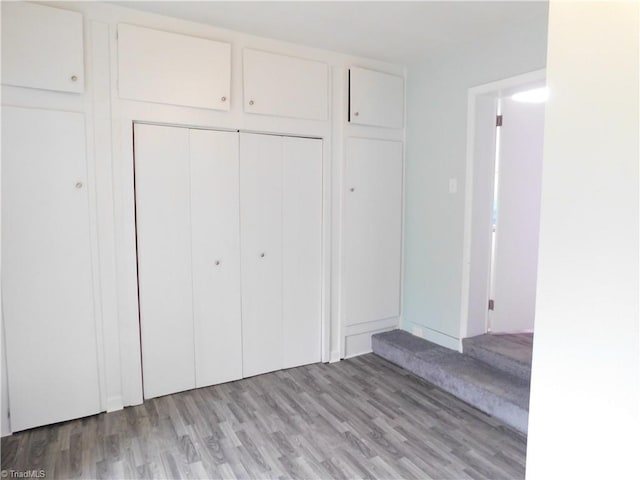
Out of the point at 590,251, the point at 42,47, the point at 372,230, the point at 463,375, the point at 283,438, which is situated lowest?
the point at 283,438

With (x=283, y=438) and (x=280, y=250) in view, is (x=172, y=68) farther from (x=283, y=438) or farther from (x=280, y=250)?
(x=283, y=438)

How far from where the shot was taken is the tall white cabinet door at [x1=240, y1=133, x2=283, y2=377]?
2.96 meters

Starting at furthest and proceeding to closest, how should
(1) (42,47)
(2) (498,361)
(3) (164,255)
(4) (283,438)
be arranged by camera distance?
(2) (498,361) → (3) (164,255) → (4) (283,438) → (1) (42,47)

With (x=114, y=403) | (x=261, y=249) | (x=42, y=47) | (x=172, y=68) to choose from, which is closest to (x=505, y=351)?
(x=261, y=249)

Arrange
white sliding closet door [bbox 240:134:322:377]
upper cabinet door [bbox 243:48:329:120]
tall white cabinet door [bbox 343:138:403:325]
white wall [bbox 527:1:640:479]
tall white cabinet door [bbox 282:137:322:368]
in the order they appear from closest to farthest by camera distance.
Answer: white wall [bbox 527:1:640:479] → upper cabinet door [bbox 243:48:329:120] → white sliding closet door [bbox 240:134:322:377] → tall white cabinet door [bbox 282:137:322:368] → tall white cabinet door [bbox 343:138:403:325]

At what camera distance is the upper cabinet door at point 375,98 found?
3256mm

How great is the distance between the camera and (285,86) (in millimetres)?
2982

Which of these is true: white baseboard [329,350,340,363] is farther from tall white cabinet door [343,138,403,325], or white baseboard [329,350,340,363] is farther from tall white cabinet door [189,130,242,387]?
tall white cabinet door [189,130,242,387]

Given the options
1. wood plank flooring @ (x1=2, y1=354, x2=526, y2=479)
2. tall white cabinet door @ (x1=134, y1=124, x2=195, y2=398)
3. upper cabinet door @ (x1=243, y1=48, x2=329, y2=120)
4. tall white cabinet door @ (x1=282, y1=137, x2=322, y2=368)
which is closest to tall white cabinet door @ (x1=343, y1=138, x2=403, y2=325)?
tall white cabinet door @ (x1=282, y1=137, x2=322, y2=368)

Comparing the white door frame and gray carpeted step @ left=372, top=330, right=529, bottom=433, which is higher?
the white door frame

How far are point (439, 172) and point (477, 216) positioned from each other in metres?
0.48

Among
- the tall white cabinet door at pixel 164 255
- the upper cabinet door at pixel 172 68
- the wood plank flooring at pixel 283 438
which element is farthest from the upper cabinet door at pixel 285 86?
the wood plank flooring at pixel 283 438

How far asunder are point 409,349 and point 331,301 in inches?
28.7

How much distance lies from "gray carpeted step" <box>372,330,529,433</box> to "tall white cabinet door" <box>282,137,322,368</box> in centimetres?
67
